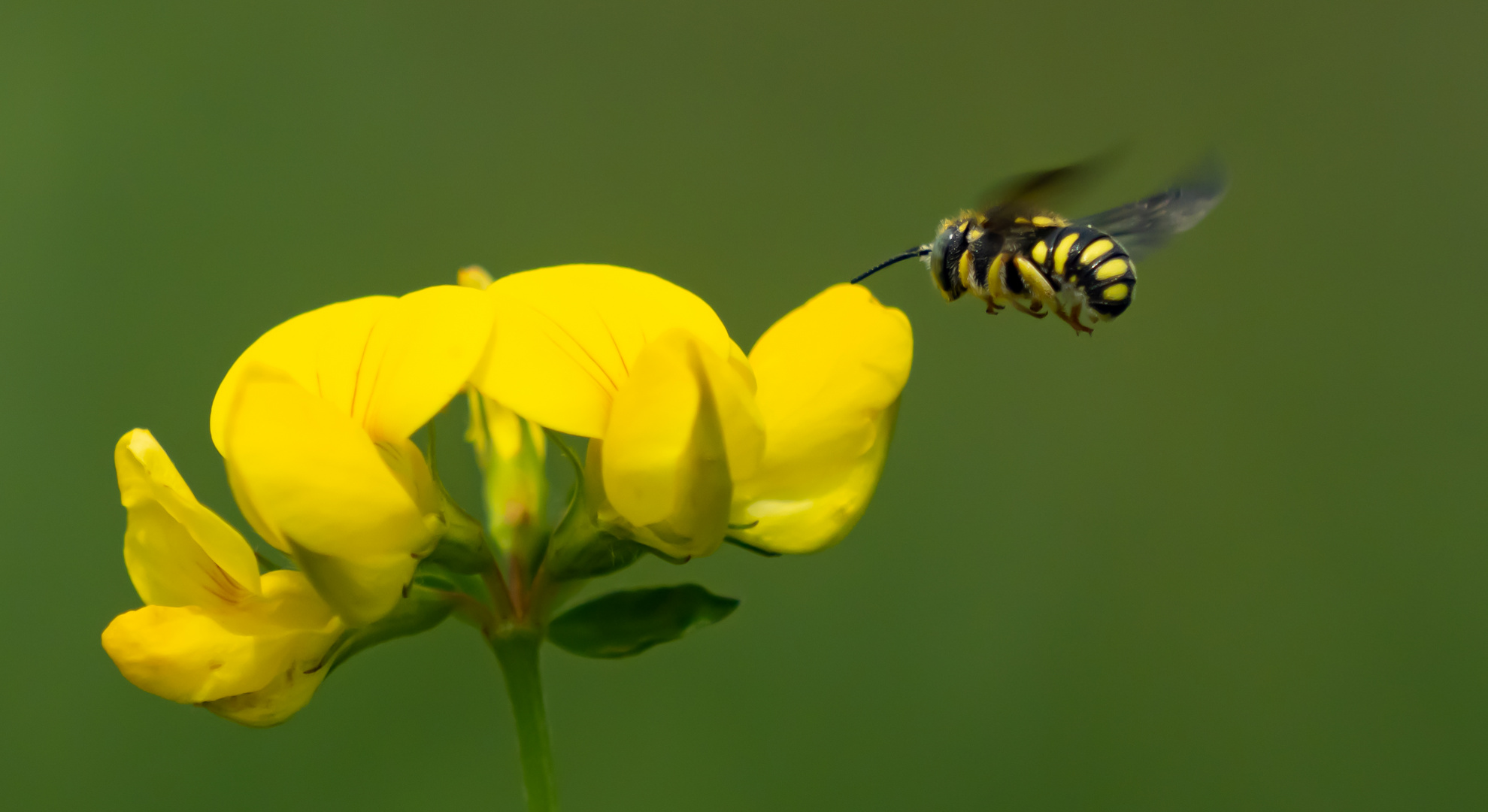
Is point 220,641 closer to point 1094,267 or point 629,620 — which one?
point 629,620

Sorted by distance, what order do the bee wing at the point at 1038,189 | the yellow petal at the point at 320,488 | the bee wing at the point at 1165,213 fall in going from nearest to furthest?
the yellow petal at the point at 320,488, the bee wing at the point at 1038,189, the bee wing at the point at 1165,213

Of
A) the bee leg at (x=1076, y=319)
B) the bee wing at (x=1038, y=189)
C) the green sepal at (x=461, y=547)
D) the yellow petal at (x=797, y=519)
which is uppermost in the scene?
the bee wing at (x=1038, y=189)

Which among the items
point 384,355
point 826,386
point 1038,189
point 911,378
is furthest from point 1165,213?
point 911,378

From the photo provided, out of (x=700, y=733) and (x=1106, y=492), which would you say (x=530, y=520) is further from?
(x=1106, y=492)

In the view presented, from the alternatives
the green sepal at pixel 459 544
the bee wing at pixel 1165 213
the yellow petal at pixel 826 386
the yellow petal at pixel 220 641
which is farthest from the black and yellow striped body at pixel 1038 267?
the yellow petal at pixel 220 641

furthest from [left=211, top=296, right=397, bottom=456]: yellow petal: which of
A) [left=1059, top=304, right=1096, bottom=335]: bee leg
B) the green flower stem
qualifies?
[left=1059, top=304, right=1096, bottom=335]: bee leg

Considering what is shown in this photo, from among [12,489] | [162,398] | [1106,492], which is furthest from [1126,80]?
[12,489]

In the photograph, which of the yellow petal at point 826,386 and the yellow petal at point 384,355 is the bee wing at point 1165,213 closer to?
the yellow petal at point 826,386
